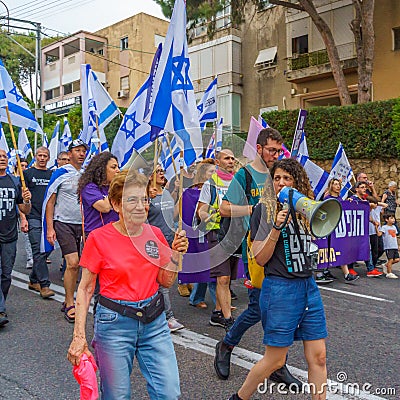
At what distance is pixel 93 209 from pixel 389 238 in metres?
5.96

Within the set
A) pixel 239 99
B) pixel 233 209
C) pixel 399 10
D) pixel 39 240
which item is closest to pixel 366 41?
pixel 399 10

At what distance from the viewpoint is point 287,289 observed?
2.87m

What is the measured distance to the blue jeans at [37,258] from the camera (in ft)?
20.6

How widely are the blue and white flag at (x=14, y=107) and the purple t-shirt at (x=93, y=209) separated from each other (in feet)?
9.52

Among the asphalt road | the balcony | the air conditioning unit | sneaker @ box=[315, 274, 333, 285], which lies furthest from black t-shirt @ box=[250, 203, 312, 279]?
the air conditioning unit

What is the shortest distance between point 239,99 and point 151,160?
2285 centimetres

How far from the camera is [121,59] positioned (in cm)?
3441

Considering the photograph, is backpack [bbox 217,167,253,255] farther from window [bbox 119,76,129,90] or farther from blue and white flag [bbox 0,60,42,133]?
window [bbox 119,76,129,90]

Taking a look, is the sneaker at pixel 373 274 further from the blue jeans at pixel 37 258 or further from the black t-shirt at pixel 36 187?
the black t-shirt at pixel 36 187

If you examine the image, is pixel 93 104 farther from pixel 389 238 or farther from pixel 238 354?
pixel 389 238

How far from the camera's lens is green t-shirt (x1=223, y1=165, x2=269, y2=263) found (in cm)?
304

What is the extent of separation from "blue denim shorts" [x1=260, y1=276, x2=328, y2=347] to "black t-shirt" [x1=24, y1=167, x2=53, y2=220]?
4.64 m

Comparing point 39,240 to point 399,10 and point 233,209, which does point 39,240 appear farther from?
point 399,10

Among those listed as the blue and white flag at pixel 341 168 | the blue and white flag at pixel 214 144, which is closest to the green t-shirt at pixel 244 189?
the blue and white flag at pixel 214 144
